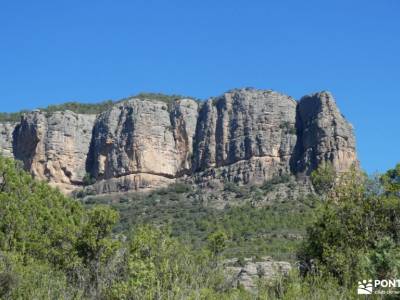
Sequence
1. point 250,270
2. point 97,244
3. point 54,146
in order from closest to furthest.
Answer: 1. point 97,244
2. point 250,270
3. point 54,146

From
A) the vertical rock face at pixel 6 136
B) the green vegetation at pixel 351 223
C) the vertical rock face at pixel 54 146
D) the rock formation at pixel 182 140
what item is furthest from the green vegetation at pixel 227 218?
the green vegetation at pixel 351 223

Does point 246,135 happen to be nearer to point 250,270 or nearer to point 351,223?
point 250,270

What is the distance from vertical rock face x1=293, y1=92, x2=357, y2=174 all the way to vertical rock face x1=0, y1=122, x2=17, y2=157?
49366mm

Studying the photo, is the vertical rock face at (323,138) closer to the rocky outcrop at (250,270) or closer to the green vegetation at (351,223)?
the rocky outcrop at (250,270)

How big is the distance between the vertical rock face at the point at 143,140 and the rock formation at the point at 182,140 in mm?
163

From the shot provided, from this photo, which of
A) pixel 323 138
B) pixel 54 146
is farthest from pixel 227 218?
pixel 54 146

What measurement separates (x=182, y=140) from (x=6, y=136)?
3167cm

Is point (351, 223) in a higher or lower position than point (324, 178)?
lower

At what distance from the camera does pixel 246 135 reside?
106 metres

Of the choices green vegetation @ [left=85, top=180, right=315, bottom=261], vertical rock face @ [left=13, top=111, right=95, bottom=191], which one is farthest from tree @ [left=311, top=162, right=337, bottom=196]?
vertical rock face @ [left=13, top=111, right=95, bottom=191]

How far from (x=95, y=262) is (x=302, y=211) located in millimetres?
50762

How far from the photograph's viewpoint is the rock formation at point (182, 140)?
10069cm

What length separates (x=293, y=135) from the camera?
104 m

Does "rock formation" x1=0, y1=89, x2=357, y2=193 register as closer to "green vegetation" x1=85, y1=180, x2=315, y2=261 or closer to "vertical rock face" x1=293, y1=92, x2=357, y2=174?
"vertical rock face" x1=293, y1=92, x2=357, y2=174
